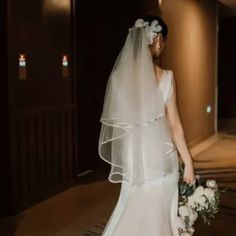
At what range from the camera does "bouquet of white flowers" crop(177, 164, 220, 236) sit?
11.1ft

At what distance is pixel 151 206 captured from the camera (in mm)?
3393

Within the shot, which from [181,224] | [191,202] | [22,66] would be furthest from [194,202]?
[22,66]

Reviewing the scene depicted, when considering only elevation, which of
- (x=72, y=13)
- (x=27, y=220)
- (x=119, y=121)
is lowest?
(x=27, y=220)

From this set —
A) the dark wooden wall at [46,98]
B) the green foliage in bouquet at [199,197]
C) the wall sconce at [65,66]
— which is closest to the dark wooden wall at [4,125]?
the dark wooden wall at [46,98]

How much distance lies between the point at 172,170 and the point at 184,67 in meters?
5.71

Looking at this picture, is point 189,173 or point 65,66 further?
point 65,66

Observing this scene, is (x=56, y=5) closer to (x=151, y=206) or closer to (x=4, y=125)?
(x=4, y=125)

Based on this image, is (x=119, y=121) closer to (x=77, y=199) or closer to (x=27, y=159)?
(x=27, y=159)

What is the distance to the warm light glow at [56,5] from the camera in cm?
569

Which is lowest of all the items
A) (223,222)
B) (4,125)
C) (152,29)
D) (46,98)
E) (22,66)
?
(223,222)

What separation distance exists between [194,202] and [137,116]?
0.65 m

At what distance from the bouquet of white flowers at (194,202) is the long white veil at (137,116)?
0.77 ft

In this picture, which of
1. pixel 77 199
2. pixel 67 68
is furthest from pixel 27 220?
pixel 67 68

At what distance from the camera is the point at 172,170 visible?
3.41 meters
